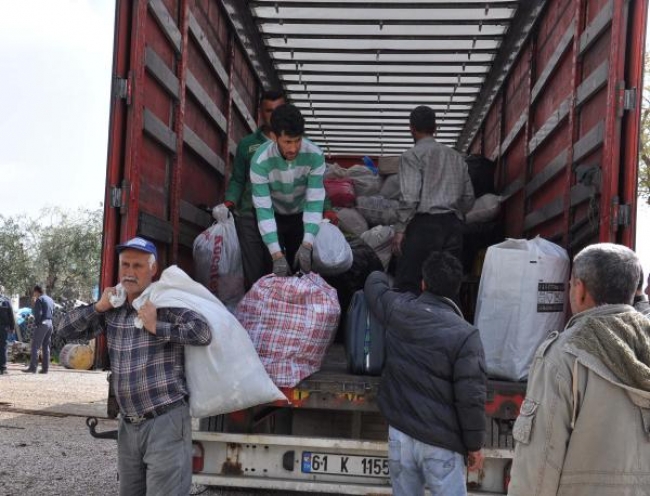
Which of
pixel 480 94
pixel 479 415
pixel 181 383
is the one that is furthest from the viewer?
pixel 480 94

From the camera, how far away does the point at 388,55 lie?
20.9 feet

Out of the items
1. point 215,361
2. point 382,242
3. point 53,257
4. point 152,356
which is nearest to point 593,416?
point 215,361

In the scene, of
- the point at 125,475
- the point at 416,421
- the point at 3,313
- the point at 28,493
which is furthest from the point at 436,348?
the point at 3,313

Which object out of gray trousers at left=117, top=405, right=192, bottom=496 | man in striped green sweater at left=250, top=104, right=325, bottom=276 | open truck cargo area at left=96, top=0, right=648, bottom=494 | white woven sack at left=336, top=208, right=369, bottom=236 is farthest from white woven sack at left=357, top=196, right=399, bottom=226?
gray trousers at left=117, top=405, right=192, bottom=496

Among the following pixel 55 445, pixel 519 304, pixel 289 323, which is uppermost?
pixel 519 304

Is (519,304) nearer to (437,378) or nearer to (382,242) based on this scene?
(437,378)

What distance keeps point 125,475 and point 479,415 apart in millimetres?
1381

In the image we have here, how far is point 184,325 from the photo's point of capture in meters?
2.87

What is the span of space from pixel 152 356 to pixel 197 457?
0.69 metres

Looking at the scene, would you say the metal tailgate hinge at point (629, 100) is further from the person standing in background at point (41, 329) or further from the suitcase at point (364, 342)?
the person standing in background at point (41, 329)

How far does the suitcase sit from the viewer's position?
3428 mm

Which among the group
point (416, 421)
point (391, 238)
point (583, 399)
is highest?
point (391, 238)

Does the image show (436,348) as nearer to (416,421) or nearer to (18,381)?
(416,421)

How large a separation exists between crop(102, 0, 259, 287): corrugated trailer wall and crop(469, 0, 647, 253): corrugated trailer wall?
2.11 metres
